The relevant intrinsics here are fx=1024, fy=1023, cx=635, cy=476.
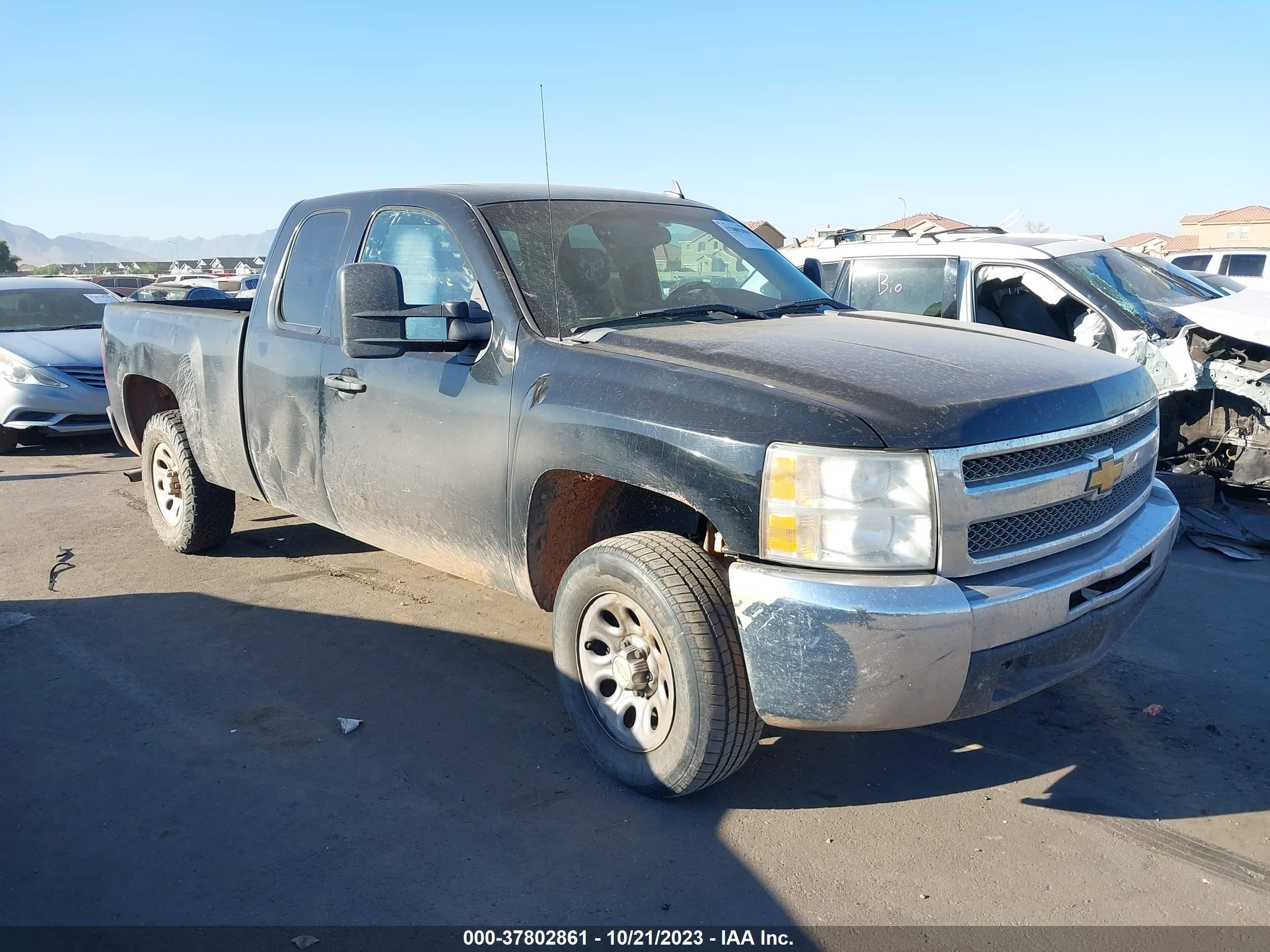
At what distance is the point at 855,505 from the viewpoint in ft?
8.79

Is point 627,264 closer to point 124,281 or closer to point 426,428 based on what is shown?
point 426,428

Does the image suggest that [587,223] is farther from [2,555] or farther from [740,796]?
[2,555]

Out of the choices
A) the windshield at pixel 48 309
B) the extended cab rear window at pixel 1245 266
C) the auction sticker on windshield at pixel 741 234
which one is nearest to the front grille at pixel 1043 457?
the auction sticker on windshield at pixel 741 234

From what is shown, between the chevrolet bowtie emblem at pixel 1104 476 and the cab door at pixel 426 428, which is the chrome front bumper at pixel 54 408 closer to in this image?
the cab door at pixel 426 428

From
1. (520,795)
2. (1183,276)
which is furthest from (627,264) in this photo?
(1183,276)

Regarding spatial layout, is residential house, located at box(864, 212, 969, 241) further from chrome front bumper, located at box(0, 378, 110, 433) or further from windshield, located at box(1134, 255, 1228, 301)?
chrome front bumper, located at box(0, 378, 110, 433)

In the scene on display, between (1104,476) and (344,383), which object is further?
(344,383)

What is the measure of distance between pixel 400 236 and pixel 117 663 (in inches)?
85.9

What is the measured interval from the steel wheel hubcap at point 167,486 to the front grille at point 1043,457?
182 inches

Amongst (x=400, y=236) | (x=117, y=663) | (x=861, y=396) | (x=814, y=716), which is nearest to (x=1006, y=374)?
(x=861, y=396)

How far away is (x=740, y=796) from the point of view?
10.8 feet

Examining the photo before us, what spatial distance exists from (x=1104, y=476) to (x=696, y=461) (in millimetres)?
1289

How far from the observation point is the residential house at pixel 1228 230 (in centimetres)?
5181

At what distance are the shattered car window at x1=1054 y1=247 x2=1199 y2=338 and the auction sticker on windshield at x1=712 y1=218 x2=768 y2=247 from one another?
3576 mm
